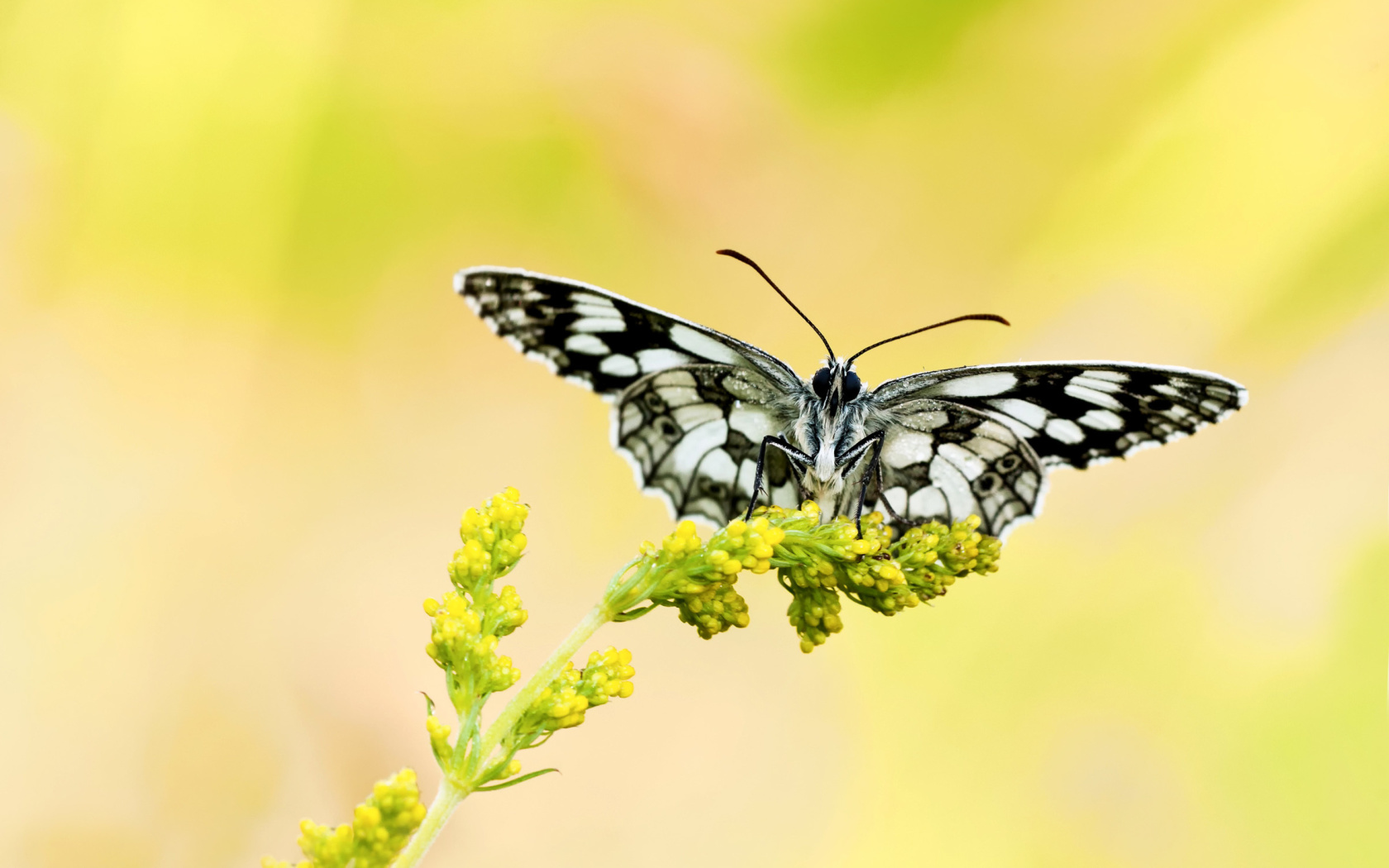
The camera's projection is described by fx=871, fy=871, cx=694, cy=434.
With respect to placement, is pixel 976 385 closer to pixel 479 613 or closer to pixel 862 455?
pixel 862 455

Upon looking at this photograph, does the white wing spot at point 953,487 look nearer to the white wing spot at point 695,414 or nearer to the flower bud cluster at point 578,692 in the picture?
the white wing spot at point 695,414

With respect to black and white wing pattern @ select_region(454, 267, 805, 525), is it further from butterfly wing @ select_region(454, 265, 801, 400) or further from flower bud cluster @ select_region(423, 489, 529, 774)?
flower bud cluster @ select_region(423, 489, 529, 774)

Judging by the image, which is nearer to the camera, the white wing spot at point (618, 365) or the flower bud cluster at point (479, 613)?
the flower bud cluster at point (479, 613)

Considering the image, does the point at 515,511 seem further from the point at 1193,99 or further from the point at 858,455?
the point at 1193,99

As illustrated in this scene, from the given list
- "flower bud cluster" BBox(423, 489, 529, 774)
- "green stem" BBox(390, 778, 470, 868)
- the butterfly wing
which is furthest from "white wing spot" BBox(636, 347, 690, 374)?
"green stem" BBox(390, 778, 470, 868)

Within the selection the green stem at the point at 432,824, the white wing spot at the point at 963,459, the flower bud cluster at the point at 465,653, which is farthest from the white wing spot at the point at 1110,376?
the green stem at the point at 432,824

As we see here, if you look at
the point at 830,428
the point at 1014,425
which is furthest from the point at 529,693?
the point at 1014,425

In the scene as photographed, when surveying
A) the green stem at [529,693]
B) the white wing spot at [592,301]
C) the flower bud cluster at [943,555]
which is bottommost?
the green stem at [529,693]
